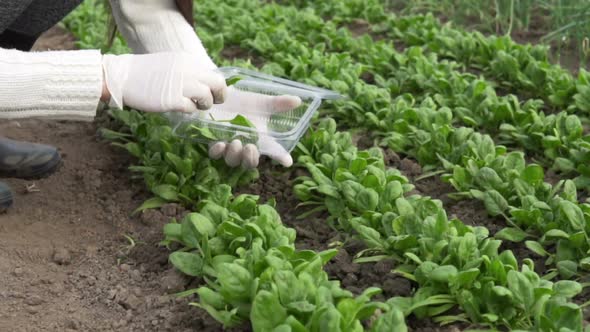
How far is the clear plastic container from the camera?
2646 mm

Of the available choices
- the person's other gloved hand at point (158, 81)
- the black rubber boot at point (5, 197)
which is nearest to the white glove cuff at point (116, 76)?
the person's other gloved hand at point (158, 81)

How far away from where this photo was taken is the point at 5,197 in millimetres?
2715

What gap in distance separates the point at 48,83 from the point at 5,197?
63 centimetres

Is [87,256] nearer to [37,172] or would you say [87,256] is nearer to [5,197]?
[5,197]

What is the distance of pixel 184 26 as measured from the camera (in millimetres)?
2936

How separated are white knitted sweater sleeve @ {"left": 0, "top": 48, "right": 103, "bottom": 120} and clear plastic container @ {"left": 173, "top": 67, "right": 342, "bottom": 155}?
49 centimetres

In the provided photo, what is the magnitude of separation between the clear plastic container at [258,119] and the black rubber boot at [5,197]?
0.58m

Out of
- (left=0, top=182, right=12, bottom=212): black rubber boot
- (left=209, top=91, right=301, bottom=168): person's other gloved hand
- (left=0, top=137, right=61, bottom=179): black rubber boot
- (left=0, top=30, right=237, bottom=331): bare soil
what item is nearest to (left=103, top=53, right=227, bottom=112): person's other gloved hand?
(left=209, top=91, right=301, bottom=168): person's other gloved hand

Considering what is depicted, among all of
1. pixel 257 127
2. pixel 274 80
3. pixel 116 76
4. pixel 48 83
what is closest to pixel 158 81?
pixel 116 76

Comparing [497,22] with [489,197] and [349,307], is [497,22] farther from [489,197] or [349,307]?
[349,307]

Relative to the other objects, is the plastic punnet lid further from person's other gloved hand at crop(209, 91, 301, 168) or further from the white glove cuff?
the white glove cuff

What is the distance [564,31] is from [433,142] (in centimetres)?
170

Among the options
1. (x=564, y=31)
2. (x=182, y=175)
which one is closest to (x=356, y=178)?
(x=182, y=175)

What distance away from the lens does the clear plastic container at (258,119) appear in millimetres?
2646
